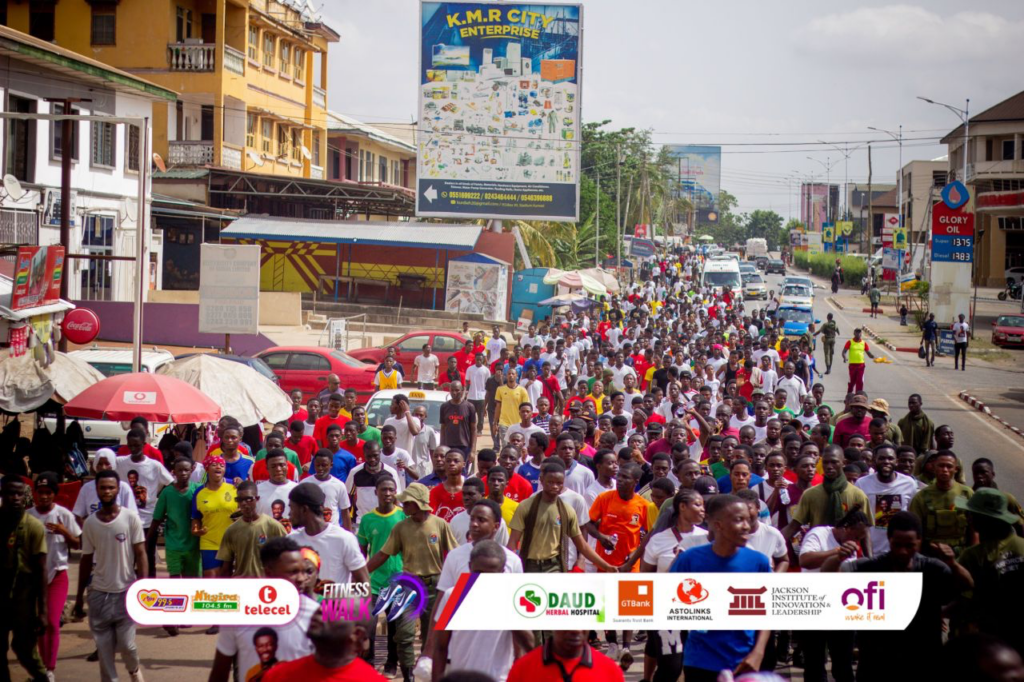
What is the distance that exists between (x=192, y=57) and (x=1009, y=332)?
103ft

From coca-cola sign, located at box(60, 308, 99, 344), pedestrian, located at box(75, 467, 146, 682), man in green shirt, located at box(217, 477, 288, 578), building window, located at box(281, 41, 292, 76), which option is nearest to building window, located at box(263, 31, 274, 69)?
building window, located at box(281, 41, 292, 76)

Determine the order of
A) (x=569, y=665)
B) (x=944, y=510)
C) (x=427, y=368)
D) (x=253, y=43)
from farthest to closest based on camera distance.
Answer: (x=253, y=43) → (x=427, y=368) → (x=944, y=510) → (x=569, y=665)

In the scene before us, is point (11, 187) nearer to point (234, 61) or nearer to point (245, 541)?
point (245, 541)

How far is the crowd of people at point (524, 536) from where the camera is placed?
5.46 m

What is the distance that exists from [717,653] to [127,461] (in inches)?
247

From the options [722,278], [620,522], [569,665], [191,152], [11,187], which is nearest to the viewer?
[569,665]

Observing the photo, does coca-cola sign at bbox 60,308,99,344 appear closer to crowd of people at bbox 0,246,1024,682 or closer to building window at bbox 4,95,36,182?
crowd of people at bbox 0,246,1024,682

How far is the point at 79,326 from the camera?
16.1 metres

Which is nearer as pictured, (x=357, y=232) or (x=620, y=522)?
(x=620, y=522)

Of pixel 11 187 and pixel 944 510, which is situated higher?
pixel 11 187

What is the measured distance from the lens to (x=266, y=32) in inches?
1813

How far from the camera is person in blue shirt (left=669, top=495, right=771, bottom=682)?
222 inches

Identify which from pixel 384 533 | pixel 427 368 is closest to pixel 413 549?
pixel 384 533

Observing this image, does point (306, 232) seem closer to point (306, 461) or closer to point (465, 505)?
point (306, 461)
